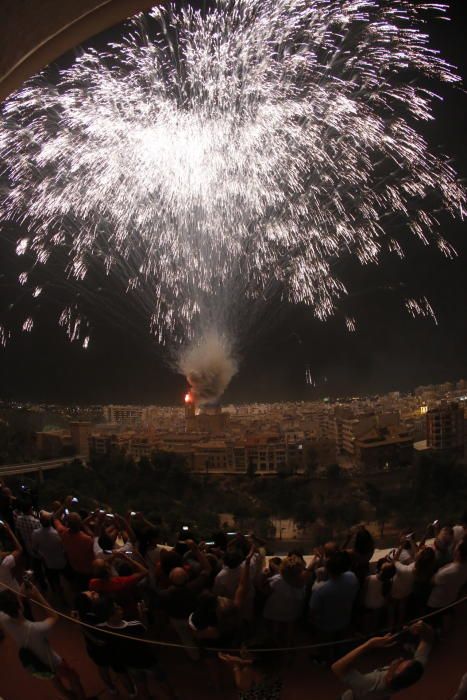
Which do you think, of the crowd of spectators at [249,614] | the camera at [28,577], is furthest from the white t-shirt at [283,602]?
the camera at [28,577]

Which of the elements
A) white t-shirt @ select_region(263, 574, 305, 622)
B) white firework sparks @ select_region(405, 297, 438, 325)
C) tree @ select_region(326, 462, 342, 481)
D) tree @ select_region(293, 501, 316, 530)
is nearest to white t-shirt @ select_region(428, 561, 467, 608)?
white t-shirt @ select_region(263, 574, 305, 622)

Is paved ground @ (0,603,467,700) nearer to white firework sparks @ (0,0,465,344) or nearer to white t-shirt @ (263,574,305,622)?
white t-shirt @ (263,574,305,622)

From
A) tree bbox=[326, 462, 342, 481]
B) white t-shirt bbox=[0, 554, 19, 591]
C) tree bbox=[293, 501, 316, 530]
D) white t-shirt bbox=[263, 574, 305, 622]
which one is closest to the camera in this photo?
white t-shirt bbox=[263, 574, 305, 622]

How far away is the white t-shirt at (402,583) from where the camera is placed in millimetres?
2877

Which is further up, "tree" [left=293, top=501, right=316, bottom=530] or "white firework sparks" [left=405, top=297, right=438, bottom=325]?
"white firework sparks" [left=405, top=297, right=438, bottom=325]

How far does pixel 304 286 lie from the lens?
8742 millimetres

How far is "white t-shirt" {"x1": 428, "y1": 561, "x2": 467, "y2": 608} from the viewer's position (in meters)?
2.84

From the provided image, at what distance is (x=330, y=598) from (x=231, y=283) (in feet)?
21.4

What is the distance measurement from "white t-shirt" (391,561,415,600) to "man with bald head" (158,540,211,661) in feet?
3.05

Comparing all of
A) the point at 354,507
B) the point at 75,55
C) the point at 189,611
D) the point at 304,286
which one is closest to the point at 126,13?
the point at 189,611

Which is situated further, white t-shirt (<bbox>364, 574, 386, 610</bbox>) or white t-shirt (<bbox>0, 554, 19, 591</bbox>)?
white t-shirt (<bbox>0, 554, 19, 591</bbox>)

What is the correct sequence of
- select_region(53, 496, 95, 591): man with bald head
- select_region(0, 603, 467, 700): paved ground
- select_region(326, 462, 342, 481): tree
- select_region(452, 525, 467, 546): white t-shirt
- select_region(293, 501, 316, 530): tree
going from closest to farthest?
select_region(0, 603, 467, 700): paved ground < select_region(452, 525, 467, 546): white t-shirt < select_region(53, 496, 95, 591): man with bald head < select_region(293, 501, 316, 530): tree < select_region(326, 462, 342, 481): tree

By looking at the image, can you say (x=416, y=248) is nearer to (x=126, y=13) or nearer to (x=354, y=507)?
(x=354, y=507)

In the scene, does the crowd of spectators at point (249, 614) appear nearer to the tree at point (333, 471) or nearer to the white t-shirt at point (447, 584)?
the white t-shirt at point (447, 584)
